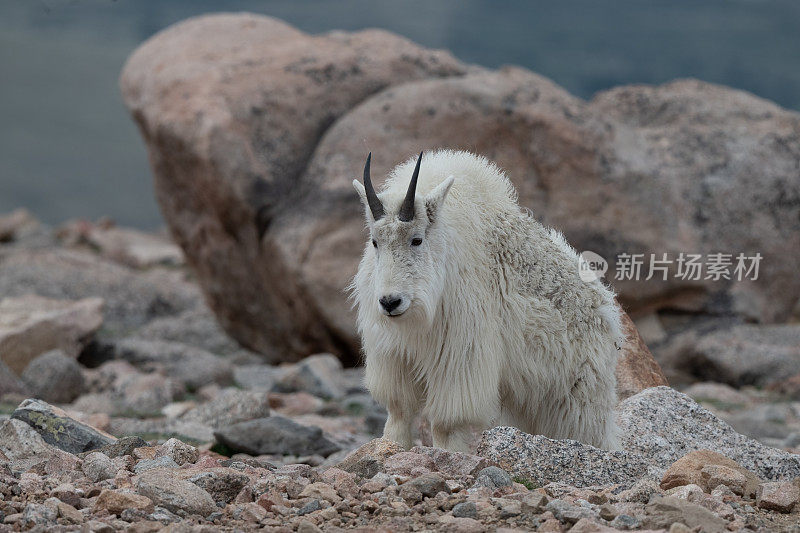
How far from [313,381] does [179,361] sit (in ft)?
12.0

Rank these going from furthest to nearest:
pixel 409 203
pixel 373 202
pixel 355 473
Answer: pixel 373 202, pixel 409 203, pixel 355 473

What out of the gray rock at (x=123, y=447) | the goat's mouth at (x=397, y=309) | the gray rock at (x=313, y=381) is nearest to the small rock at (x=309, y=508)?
the goat's mouth at (x=397, y=309)

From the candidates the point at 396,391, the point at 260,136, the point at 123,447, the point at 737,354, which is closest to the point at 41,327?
the point at 260,136

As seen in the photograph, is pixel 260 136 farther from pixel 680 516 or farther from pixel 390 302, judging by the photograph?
pixel 680 516

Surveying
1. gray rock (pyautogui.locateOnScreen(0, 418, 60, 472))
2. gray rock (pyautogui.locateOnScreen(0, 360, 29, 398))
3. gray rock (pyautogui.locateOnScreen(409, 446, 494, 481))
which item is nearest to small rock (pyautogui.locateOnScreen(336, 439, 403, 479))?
gray rock (pyautogui.locateOnScreen(409, 446, 494, 481))

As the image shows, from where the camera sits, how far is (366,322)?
7.86 metres

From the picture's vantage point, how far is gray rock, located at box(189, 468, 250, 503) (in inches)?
231

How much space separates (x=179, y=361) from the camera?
17.8 metres

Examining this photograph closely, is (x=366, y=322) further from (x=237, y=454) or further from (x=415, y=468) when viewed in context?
(x=237, y=454)

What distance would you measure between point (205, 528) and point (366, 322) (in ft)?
9.96

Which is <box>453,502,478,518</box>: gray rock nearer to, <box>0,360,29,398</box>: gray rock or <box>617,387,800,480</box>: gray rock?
<box>617,387,800,480</box>: gray rock

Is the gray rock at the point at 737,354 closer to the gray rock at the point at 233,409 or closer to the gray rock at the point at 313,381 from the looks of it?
the gray rock at the point at 313,381

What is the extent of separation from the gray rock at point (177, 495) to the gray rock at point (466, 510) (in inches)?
57.1

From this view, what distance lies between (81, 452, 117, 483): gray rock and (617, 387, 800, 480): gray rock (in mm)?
4356
